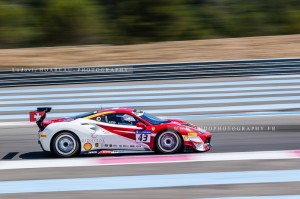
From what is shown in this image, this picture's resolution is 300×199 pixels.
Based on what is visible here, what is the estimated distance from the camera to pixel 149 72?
1681 cm

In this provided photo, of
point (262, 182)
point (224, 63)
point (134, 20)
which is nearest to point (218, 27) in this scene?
point (134, 20)

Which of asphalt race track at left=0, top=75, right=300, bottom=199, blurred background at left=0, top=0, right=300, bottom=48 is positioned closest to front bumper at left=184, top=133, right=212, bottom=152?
asphalt race track at left=0, top=75, right=300, bottom=199

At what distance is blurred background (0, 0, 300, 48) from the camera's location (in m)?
23.3

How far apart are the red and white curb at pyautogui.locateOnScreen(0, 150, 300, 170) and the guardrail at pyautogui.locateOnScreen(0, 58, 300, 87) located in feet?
24.7

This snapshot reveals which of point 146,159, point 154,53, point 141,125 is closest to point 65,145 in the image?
point 141,125

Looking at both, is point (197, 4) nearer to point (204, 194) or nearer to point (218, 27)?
point (218, 27)

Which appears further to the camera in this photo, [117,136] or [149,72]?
[149,72]

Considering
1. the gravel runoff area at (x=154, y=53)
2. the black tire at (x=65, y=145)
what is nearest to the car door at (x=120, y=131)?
the black tire at (x=65, y=145)

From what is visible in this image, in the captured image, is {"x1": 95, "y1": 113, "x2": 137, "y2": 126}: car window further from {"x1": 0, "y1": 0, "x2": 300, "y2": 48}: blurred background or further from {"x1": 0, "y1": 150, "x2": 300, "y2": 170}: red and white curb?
{"x1": 0, "y1": 0, "x2": 300, "y2": 48}: blurred background

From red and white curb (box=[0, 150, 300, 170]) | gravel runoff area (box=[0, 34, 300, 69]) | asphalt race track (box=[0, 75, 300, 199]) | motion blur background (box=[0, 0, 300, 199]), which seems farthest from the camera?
gravel runoff area (box=[0, 34, 300, 69])

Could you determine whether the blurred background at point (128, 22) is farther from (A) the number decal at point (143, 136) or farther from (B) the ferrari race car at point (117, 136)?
(A) the number decal at point (143, 136)

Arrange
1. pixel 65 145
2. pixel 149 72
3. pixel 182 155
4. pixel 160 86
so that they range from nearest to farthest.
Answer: pixel 182 155, pixel 65 145, pixel 160 86, pixel 149 72

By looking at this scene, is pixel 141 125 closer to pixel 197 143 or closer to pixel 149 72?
pixel 197 143

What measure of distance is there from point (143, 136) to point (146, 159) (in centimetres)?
54
